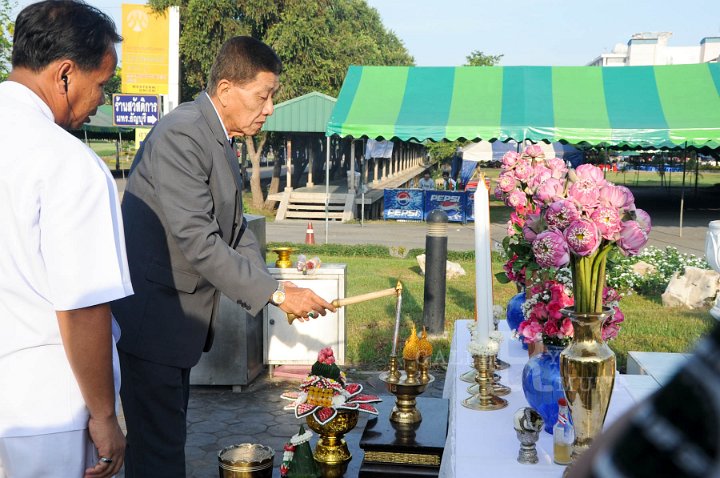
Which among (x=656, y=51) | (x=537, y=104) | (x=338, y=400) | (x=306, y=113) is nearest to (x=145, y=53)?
(x=537, y=104)

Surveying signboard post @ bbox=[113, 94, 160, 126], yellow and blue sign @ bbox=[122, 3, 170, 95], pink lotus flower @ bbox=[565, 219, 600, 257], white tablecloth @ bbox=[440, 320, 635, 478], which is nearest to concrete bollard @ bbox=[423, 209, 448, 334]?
white tablecloth @ bbox=[440, 320, 635, 478]

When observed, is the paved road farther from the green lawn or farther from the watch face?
the watch face

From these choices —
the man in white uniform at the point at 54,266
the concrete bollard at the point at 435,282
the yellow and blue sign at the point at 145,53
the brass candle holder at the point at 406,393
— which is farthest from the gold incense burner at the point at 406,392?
the yellow and blue sign at the point at 145,53

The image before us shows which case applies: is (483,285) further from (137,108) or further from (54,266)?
(137,108)

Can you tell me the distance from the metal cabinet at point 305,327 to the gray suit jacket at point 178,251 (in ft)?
10.2

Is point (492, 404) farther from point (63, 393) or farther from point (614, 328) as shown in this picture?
point (63, 393)

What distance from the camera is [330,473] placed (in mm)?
3852

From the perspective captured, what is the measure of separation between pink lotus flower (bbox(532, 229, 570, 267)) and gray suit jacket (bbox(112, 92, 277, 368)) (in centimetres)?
128

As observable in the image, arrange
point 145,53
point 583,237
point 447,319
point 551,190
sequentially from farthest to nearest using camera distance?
1. point 145,53
2. point 447,319
3. point 551,190
4. point 583,237

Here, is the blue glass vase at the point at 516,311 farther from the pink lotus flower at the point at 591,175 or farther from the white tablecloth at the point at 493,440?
the pink lotus flower at the point at 591,175

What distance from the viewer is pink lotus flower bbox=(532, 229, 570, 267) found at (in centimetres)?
223

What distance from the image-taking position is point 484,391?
9.50 ft

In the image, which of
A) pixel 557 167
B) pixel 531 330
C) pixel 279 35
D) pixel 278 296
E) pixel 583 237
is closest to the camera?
pixel 583 237

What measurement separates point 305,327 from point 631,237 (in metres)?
4.29
